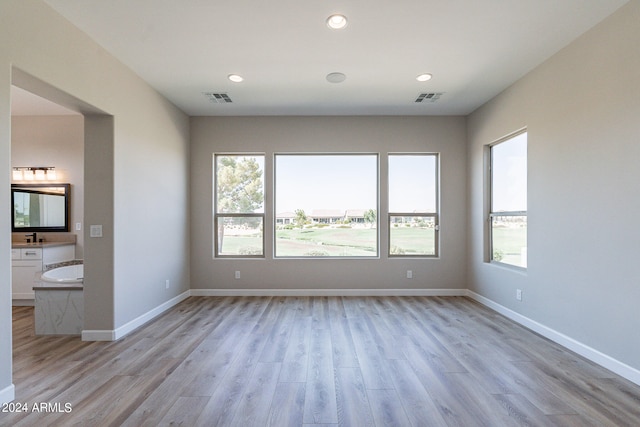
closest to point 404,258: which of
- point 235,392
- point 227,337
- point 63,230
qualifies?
point 227,337

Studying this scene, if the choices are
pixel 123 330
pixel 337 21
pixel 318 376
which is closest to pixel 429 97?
pixel 337 21

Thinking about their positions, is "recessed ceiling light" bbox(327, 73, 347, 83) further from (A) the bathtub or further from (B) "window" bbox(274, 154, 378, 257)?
(A) the bathtub

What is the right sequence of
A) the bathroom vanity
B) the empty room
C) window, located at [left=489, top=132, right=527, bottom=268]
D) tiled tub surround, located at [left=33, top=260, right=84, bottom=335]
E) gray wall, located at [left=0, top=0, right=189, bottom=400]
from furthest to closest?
the bathroom vanity < window, located at [left=489, top=132, right=527, bottom=268] < tiled tub surround, located at [left=33, top=260, right=84, bottom=335] < the empty room < gray wall, located at [left=0, top=0, right=189, bottom=400]

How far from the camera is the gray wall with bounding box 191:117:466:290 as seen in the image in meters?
4.97

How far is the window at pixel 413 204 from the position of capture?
507cm

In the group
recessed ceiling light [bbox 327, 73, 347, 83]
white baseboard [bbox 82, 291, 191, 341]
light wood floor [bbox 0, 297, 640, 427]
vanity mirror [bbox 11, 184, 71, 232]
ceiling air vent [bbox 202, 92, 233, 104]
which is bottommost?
light wood floor [bbox 0, 297, 640, 427]

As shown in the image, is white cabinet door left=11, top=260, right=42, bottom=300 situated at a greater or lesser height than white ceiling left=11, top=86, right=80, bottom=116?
lesser

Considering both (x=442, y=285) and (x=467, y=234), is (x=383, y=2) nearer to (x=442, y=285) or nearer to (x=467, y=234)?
(x=467, y=234)

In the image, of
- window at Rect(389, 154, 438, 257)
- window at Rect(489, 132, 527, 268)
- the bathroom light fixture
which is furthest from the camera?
window at Rect(389, 154, 438, 257)

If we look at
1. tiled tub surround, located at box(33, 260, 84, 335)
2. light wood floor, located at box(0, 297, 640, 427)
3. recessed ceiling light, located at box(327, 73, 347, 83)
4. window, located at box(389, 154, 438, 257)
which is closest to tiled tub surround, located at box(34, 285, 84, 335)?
tiled tub surround, located at box(33, 260, 84, 335)

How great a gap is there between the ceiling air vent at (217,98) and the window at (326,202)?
46.9 inches

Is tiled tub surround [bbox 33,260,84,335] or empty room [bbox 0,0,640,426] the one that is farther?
tiled tub surround [bbox 33,260,84,335]

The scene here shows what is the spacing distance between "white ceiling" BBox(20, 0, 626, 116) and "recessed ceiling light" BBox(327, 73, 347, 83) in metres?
0.07

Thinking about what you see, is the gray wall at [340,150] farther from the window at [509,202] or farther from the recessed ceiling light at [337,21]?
the recessed ceiling light at [337,21]
